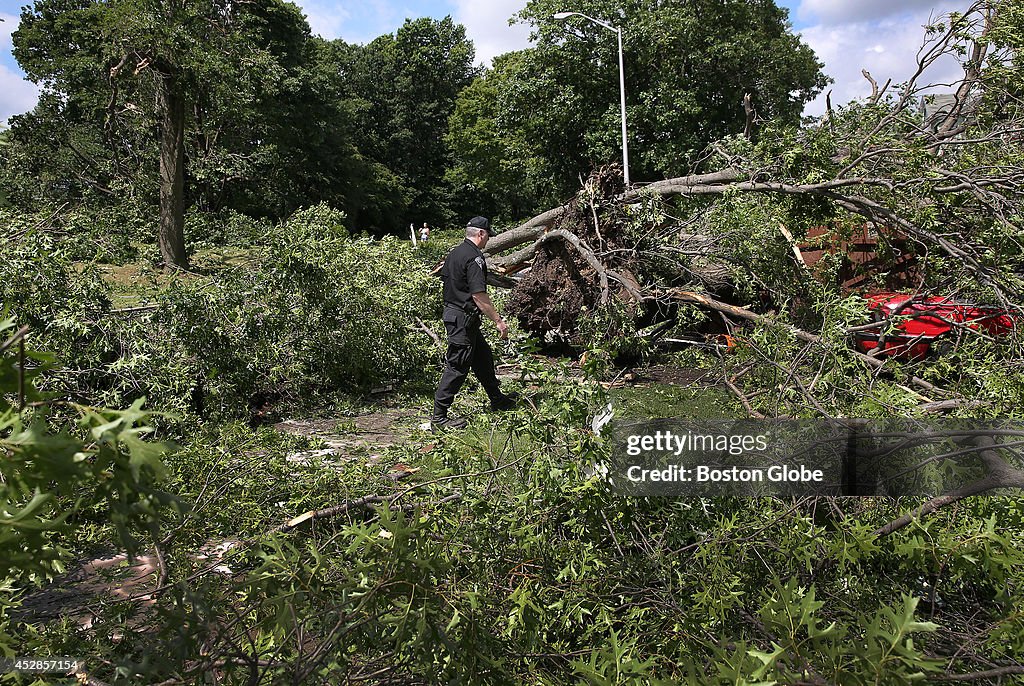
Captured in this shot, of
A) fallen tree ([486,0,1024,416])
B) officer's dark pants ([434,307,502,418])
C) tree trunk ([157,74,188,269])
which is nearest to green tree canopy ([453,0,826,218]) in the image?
tree trunk ([157,74,188,269])

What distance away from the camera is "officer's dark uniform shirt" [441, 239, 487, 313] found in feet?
21.8

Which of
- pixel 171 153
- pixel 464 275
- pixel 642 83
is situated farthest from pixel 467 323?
pixel 642 83

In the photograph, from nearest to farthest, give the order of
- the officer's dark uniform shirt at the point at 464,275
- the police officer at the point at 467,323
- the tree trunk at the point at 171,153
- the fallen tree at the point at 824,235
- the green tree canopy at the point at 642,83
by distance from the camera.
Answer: the fallen tree at the point at 824,235 → the police officer at the point at 467,323 → the officer's dark uniform shirt at the point at 464,275 → the tree trunk at the point at 171,153 → the green tree canopy at the point at 642,83

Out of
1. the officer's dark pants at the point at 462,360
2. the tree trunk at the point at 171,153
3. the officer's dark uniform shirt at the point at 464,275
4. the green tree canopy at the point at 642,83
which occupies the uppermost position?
the green tree canopy at the point at 642,83

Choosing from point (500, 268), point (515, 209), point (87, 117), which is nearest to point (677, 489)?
point (500, 268)

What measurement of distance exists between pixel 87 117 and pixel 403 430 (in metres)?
20.2

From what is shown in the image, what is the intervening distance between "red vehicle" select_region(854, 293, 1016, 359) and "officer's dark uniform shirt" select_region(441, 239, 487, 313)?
3176 mm

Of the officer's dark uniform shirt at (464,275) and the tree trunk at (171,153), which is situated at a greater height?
the tree trunk at (171,153)

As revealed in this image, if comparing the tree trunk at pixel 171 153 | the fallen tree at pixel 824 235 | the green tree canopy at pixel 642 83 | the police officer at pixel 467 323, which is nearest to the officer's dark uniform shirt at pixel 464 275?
the police officer at pixel 467 323

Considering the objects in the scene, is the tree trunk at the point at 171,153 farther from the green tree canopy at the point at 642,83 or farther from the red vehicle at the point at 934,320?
the green tree canopy at the point at 642,83

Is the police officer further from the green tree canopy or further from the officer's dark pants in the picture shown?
the green tree canopy

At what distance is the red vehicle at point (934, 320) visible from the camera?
17.5 feet

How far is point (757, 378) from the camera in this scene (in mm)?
4191

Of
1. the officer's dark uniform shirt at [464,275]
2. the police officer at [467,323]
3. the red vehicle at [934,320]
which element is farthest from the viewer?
the officer's dark uniform shirt at [464,275]
